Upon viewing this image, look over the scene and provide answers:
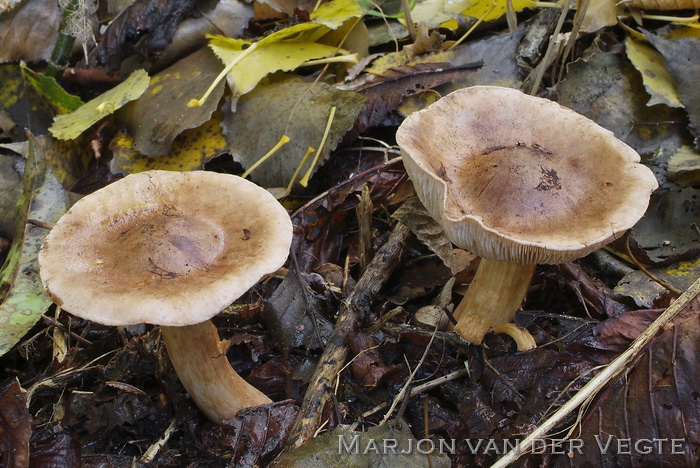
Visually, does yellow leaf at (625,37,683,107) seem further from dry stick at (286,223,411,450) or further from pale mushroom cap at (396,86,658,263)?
dry stick at (286,223,411,450)

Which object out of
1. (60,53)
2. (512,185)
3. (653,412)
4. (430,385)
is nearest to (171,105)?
(60,53)

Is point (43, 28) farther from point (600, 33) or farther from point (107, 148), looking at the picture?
point (600, 33)

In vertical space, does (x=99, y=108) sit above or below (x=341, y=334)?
above

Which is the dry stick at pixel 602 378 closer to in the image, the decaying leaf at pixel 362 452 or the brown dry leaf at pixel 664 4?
the decaying leaf at pixel 362 452

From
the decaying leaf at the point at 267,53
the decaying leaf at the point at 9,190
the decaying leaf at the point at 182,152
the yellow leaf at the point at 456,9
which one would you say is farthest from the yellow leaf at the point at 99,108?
the yellow leaf at the point at 456,9

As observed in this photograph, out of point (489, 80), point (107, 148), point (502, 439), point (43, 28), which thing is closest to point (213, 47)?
point (107, 148)

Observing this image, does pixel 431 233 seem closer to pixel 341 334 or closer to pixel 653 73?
pixel 341 334
